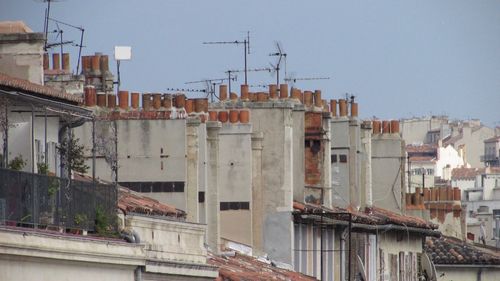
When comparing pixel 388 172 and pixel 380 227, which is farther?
pixel 388 172

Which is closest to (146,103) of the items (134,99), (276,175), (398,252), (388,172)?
(134,99)

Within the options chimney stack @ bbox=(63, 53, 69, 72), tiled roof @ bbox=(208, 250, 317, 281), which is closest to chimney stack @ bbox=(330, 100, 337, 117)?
tiled roof @ bbox=(208, 250, 317, 281)

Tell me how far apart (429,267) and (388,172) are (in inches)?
139

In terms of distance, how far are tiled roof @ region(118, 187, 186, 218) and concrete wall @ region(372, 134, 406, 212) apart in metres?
30.5

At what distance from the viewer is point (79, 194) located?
42.2 meters

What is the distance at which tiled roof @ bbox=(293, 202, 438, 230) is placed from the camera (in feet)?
227

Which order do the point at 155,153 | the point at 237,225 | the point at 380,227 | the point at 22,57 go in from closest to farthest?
the point at 22,57, the point at 155,153, the point at 237,225, the point at 380,227

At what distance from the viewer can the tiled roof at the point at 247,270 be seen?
52.3 m

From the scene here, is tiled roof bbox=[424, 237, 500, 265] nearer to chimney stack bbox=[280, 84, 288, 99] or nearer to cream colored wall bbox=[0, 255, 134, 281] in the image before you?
chimney stack bbox=[280, 84, 288, 99]

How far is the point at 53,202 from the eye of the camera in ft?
133

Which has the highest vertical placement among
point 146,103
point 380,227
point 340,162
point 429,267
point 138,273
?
point 146,103

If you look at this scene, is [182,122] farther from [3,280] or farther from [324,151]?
[3,280]

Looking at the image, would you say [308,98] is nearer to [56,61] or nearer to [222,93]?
[222,93]

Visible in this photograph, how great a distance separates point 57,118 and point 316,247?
25881 mm
